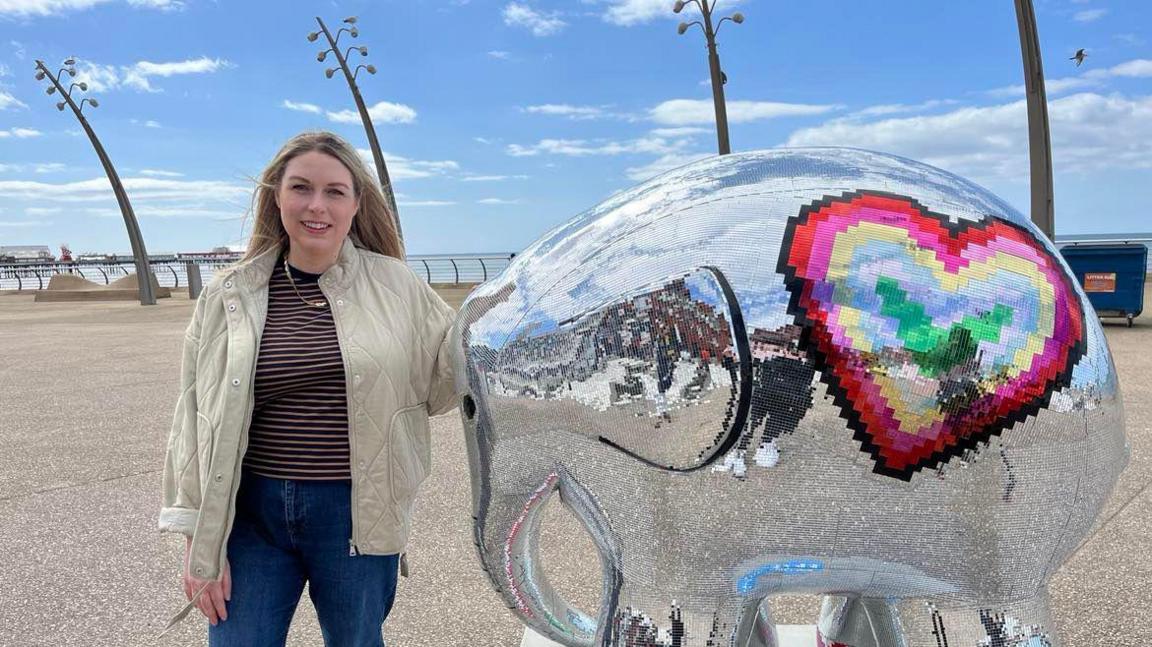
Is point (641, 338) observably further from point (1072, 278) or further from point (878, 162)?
point (1072, 278)

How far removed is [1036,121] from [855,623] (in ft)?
27.4

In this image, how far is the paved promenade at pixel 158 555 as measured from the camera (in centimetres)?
280

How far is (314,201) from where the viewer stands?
1760mm

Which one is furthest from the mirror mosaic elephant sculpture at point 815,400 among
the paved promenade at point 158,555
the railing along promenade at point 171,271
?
the railing along promenade at point 171,271

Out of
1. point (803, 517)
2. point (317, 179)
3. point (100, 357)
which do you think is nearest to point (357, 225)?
point (317, 179)

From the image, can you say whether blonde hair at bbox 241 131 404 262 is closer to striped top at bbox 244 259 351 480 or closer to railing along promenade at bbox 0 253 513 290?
striped top at bbox 244 259 351 480

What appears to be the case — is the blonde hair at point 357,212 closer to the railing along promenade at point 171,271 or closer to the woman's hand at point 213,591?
the woman's hand at point 213,591

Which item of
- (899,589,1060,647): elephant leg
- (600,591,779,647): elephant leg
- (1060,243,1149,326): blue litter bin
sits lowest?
(600,591,779,647): elephant leg

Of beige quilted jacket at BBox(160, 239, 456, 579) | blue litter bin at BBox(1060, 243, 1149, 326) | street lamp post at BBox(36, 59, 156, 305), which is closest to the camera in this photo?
beige quilted jacket at BBox(160, 239, 456, 579)

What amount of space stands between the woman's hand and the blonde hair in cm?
70

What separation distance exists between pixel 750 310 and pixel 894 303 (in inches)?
8.2

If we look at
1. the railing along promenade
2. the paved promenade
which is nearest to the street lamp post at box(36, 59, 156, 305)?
the railing along promenade

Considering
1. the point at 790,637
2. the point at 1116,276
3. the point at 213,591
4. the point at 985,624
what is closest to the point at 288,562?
the point at 213,591

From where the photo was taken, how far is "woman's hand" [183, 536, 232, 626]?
5.70 ft
